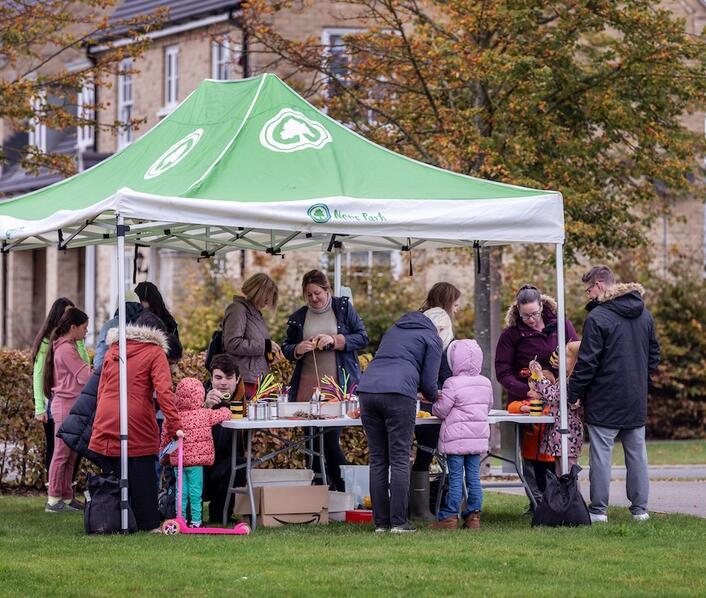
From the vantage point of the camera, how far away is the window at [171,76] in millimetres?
29969

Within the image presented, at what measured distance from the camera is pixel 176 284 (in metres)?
29.4

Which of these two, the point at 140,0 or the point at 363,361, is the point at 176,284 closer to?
the point at 140,0

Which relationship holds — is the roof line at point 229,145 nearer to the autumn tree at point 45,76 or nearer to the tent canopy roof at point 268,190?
the tent canopy roof at point 268,190

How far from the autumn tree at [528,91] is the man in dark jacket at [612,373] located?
552 cm

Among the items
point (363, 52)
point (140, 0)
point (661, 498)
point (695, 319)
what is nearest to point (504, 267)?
point (695, 319)

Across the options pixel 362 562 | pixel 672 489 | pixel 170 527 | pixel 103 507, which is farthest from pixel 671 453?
pixel 362 562

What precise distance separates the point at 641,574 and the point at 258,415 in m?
3.38

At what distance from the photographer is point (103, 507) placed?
10258mm

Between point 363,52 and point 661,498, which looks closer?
point 661,498

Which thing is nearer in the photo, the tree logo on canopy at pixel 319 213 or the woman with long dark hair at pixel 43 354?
the tree logo on canopy at pixel 319 213

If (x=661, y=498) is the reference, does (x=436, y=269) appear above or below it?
above

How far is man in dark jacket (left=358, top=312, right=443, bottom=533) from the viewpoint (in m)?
10.0

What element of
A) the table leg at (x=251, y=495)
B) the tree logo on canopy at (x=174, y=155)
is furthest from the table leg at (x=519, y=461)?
the tree logo on canopy at (x=174, y=155)

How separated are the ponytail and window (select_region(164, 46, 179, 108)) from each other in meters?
18.2
